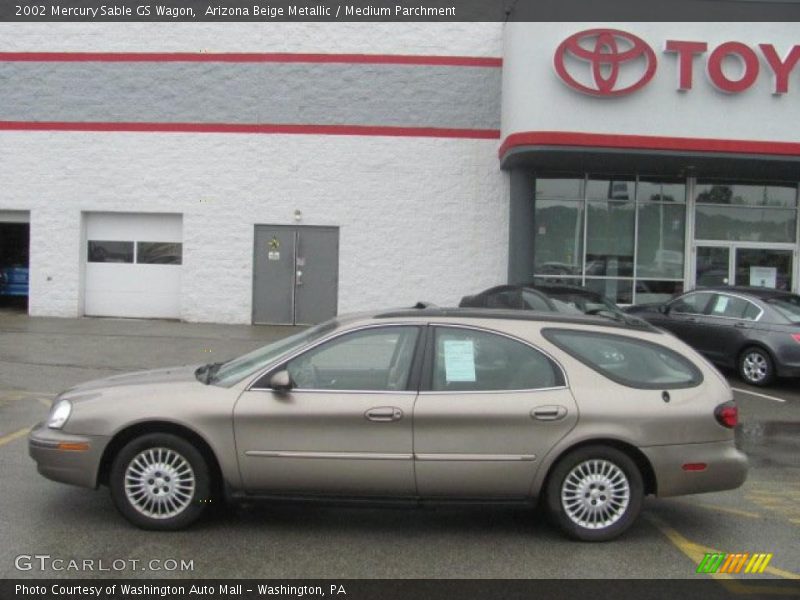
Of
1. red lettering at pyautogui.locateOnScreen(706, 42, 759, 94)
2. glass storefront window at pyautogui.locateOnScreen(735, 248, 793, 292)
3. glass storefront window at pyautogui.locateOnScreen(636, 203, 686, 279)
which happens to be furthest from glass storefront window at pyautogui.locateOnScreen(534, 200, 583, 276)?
red lettering at pyautogui.locateOnScreen(706, 42, 759, 94)

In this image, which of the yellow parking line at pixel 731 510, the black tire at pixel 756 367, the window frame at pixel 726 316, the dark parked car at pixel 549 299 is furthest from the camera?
the window frame at pixel 726 316

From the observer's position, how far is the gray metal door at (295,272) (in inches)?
718

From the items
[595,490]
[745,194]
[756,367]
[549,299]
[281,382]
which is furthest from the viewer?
[745,194]

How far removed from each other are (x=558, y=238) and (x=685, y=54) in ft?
15.6

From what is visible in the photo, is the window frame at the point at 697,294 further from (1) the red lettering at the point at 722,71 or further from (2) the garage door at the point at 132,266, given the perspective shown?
(2) the garage door at the point at 132,266

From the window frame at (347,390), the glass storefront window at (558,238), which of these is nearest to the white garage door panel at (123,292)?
the glass storefront window at (558,238)

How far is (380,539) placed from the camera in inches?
208

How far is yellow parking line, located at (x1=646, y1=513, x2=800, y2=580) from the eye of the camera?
15.8 feet

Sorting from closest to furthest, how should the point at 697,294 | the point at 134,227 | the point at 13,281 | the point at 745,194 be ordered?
the point at 697,294 < the point at 745,194 < the point at 134,227 < the point at 13,281

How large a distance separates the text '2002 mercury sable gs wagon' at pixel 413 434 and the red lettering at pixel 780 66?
39.3 ft

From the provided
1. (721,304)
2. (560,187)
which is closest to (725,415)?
(721,304)
